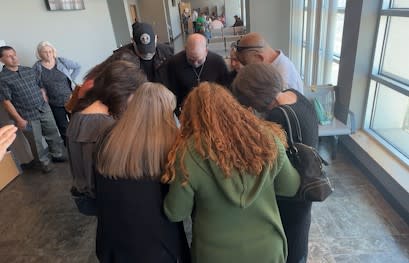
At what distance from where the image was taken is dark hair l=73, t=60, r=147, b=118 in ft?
4.45

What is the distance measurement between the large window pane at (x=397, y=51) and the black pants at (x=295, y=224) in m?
1.90

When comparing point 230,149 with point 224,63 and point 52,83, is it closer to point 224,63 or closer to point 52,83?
point 224,63

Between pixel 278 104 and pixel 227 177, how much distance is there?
536 mm

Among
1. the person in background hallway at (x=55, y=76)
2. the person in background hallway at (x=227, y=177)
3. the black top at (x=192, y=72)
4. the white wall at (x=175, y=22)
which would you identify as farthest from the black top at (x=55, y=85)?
the white wall at (x=175, y=22)

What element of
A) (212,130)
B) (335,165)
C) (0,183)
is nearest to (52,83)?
(0,183)

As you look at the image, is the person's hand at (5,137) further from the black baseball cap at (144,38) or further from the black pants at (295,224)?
the black baseball cap at (144,38)

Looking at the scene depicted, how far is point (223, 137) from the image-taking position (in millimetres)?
959

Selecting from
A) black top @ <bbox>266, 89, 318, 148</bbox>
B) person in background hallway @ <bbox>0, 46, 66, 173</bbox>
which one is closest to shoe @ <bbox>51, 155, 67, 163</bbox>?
person in background hallway @ <bbox>0, 46, 66, 173</bbox>

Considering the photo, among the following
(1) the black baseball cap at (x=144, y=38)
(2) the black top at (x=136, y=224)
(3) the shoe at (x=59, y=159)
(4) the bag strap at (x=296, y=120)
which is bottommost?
(3) the shoe at (x=59, y=159)

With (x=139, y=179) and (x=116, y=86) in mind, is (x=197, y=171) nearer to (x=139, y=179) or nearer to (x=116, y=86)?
(x=139, y=179)

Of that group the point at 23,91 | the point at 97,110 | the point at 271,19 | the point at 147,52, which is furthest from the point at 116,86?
the point at 271,19

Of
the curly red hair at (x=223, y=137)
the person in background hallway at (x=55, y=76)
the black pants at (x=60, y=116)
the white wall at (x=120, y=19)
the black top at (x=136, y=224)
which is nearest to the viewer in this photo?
the curly red hair at (x=223, y=137)

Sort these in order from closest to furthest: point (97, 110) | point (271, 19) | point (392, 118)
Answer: point (97, 110)
point (392, 118)
point (271, 19)

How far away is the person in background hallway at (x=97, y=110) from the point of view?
134 cm
